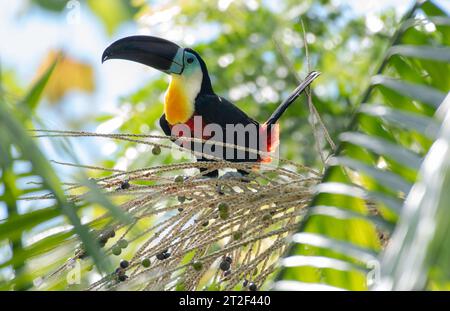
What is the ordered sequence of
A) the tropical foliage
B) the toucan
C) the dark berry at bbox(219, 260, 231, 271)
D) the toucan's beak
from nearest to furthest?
the tropical foliage
the dark berry at bbox(219, 260, 231, 271)
the toucan's beak
the toucan

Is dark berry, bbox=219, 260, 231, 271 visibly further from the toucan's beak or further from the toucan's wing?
the toucan's wing

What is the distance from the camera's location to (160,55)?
3.95 meters

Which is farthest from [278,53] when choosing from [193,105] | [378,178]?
[378,178]

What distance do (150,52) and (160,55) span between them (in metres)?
0.10

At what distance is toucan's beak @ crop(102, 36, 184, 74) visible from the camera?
3549 millimetres

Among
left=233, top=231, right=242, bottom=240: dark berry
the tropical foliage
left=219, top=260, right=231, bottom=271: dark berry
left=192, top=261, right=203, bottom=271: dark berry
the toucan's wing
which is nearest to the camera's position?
the tropical foliage

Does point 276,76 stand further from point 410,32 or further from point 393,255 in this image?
point 393,255

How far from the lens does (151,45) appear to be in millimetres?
3850

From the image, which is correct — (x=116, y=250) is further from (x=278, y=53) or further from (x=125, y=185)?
(x=278, y=53)

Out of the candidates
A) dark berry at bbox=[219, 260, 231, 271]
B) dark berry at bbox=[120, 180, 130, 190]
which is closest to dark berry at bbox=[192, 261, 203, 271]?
dark berry at bbox=[219, 260, 231, 271]

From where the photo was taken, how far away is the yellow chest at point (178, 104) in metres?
3.86

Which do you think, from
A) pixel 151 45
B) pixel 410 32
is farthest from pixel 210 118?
pixel 410 32

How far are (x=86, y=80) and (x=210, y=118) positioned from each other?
12419 millimetres

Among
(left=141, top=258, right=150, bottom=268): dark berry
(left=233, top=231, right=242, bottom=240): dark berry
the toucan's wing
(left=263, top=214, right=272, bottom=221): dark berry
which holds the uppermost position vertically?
the toucan's wing
